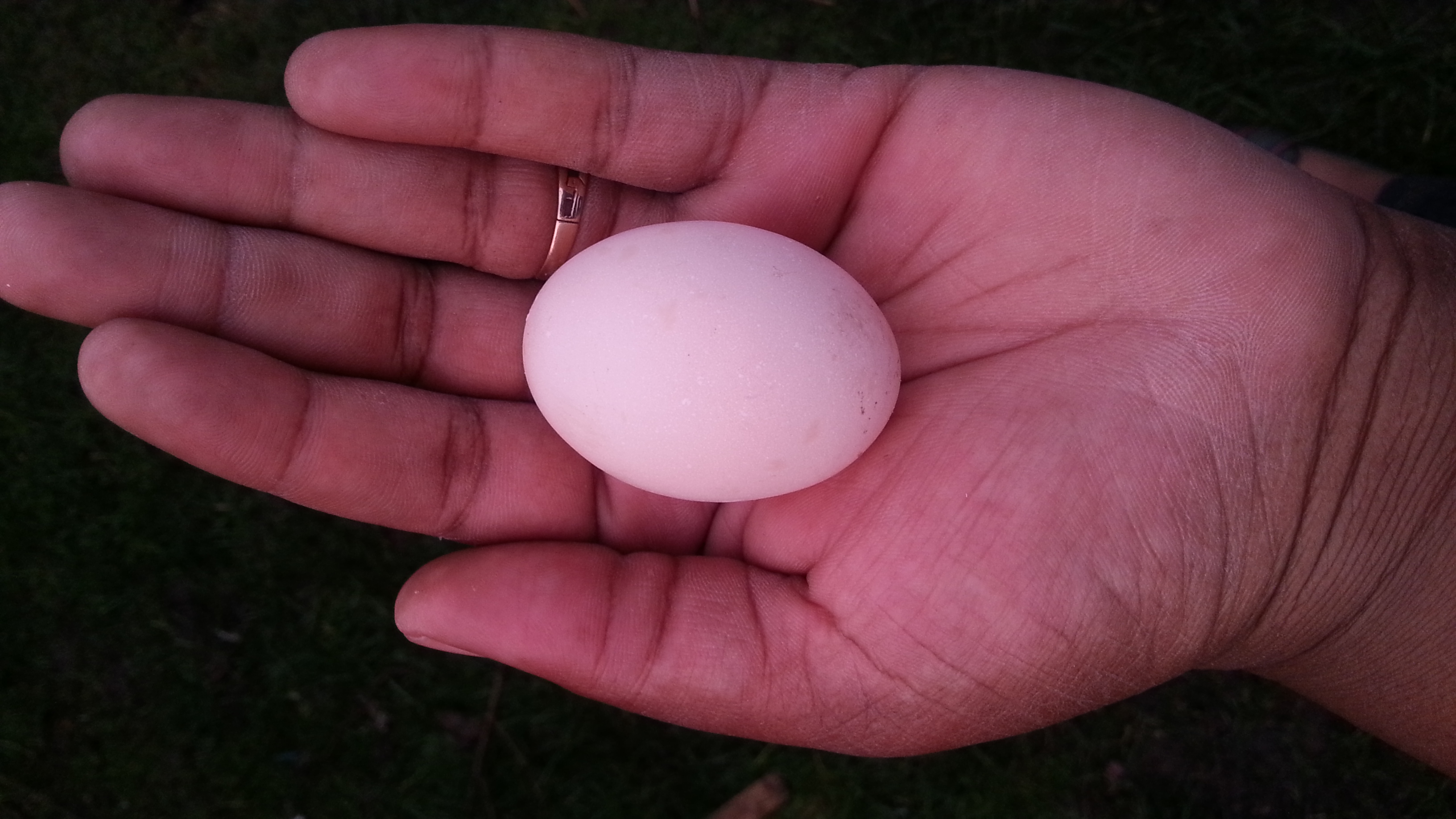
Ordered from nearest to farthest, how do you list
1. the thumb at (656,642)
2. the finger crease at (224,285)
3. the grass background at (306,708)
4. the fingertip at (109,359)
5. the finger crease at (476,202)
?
the fingertip at (109,359) < the thumb at (656,642) < the finger crease at (224,285) < the finger crease at (476,202) < the grass background at (306,708)

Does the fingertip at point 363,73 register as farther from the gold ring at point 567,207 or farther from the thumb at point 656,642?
the thumb at point 656,642

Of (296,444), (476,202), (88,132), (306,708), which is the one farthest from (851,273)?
(306,708)

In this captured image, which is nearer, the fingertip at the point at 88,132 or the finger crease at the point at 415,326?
the fingertip at the point at 88,132

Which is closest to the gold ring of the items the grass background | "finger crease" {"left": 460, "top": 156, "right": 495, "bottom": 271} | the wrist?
"finger crease" {"left": 460, "top": 156, "right": 495, "bottom": 271}

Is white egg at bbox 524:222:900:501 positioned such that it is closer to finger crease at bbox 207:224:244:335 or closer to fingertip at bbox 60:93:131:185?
finger crease at bbox 207:224:244:335

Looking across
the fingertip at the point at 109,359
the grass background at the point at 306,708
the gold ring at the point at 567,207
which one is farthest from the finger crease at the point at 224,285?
the grass background at the point at 306,708

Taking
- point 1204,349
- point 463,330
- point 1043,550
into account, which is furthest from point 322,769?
point 1204,349

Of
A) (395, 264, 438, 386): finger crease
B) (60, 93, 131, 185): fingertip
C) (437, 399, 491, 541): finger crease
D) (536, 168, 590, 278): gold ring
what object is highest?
(60, 93, 131, 185): fingertip

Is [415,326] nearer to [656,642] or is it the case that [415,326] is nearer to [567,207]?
[567,207]
